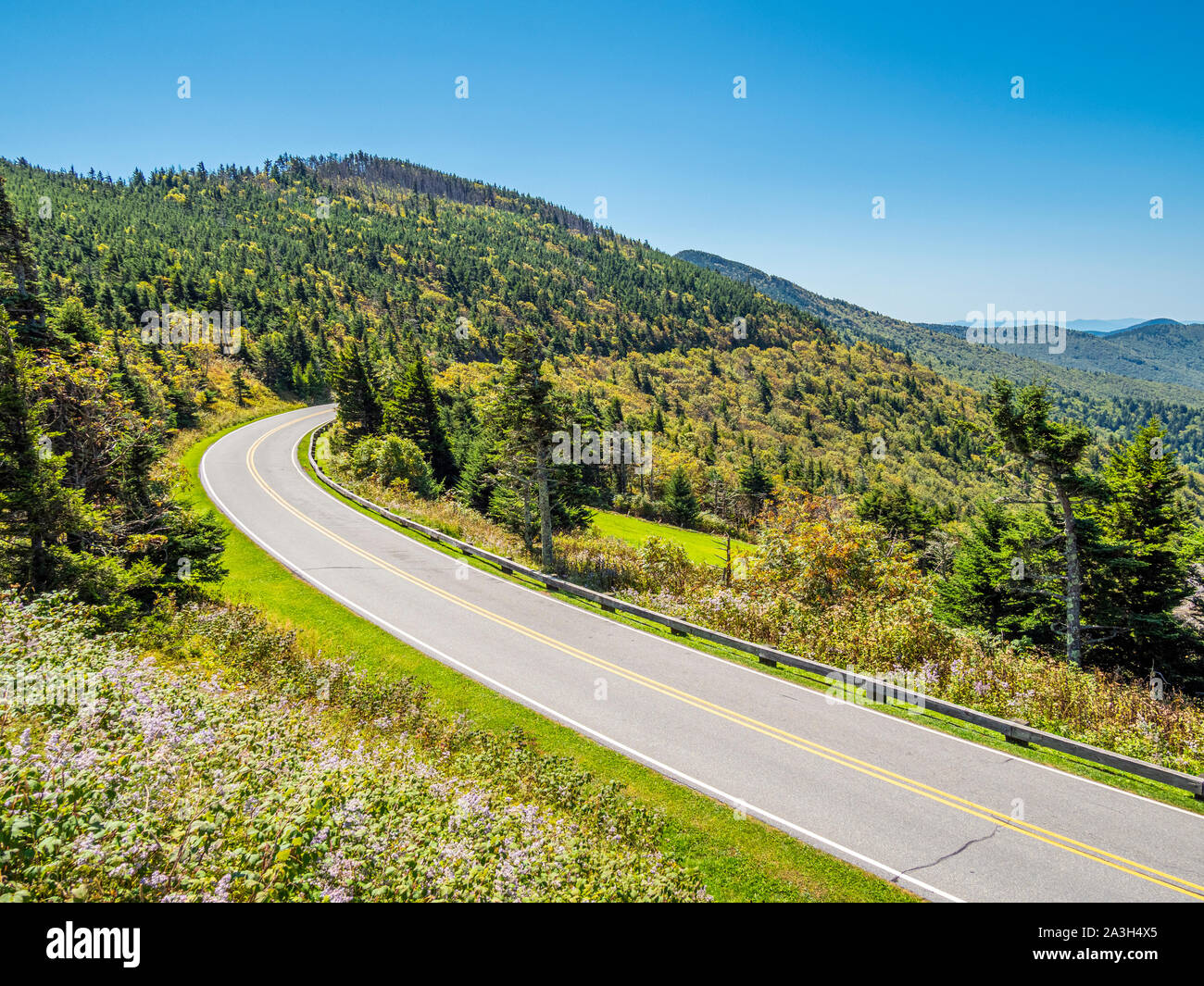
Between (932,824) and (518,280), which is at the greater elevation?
(518,280)

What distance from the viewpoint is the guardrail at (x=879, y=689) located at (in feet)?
36.6

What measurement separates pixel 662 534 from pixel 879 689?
42006 millimetres

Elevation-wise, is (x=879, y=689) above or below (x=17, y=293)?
below

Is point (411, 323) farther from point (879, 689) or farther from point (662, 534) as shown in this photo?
Answer: point (879, 689)

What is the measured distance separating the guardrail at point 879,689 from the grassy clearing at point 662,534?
74.5 ft

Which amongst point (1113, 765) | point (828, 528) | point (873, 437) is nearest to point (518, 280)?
point (873, 437)

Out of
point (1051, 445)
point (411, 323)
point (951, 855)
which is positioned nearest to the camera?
point (951, 855)

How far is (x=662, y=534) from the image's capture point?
56.4 meters

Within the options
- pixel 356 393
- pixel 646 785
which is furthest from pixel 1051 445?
pixel 356 393

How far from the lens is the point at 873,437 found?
548 feet
